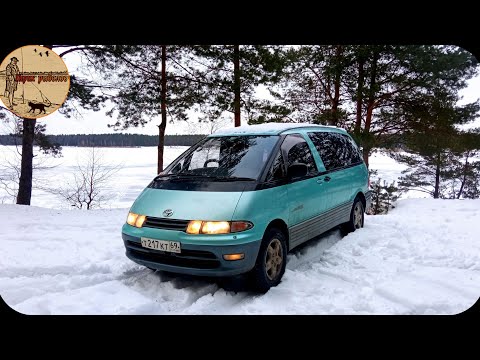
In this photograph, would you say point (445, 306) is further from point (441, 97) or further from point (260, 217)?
point (441, 97)

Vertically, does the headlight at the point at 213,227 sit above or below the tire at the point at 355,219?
above

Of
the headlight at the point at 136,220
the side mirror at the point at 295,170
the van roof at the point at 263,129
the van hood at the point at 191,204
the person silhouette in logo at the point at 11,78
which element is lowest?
the headlight at the point at 136,220

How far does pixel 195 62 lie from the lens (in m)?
11.5

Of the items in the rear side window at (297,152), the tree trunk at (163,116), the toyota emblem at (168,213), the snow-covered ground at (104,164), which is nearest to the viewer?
the toyota emblem at (168,213)

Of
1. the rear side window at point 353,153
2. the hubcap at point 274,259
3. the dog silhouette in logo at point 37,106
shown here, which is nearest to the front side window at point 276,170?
the hubcap at point 274,259

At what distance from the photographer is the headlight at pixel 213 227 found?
3.17 meters

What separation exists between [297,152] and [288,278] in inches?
66.3

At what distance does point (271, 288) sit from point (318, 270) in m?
0.88

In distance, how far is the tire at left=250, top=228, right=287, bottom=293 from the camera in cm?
340

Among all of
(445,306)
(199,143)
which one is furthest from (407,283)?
(199,143)

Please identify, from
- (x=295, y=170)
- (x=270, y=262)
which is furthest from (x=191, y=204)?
(x=295, y=170)

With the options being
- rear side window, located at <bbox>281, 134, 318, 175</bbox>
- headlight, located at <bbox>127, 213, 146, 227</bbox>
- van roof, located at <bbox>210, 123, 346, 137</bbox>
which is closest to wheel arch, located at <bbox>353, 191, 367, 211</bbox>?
rear side window, located at <bbox>281, 134, 318, 175</bbox>

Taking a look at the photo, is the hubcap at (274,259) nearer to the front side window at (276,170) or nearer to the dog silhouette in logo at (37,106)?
the front side window at (276,170)

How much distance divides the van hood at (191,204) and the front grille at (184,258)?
14.3 inches
